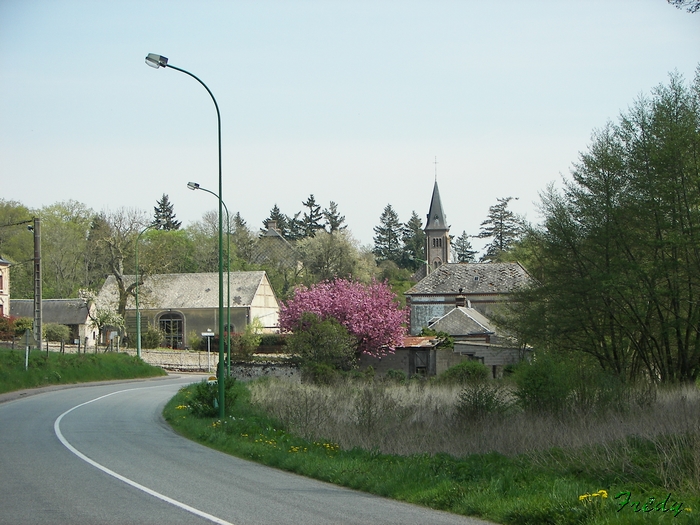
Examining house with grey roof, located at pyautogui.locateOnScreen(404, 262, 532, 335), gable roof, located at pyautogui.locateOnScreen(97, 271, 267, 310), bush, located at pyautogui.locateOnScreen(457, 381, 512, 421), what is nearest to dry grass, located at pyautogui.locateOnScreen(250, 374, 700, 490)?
bush, located at pyautogui.locateOnScreen(457, 381, 512, 421)

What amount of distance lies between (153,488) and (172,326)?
2602 inches

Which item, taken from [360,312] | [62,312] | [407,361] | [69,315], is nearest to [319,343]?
[360,312]

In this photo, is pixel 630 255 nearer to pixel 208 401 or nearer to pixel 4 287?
pixel 208 401

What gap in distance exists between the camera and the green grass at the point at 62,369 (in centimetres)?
3628

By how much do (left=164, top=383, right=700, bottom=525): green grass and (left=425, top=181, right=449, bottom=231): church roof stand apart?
101502 mm

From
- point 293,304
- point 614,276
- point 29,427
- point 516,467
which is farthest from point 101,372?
point 516,467

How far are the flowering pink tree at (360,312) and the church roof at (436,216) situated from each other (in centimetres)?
7101

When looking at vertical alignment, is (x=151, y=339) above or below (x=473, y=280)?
below

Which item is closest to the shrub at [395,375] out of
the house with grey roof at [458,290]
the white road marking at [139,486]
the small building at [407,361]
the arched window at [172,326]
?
the small building at [407,361]

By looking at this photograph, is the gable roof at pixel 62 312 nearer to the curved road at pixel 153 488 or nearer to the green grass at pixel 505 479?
the curved road at pixel 153 488

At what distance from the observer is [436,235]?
11588 cm

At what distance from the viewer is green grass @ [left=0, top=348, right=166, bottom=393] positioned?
3628 cm

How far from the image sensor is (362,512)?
9.52 m

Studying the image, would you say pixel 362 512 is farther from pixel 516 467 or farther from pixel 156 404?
pixel 156 404
